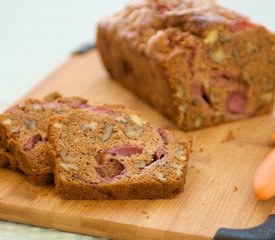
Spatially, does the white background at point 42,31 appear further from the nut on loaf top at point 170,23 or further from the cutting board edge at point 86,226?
the cutting board edge at point 86,226

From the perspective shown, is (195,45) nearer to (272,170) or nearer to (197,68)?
(197,68)

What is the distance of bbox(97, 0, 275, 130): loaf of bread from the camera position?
4969mm

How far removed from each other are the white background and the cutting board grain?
5.86 ft

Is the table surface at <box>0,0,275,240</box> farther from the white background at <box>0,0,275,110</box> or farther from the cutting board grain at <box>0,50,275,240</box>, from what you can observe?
the cutting board grain at <box>0,50,275,240</box>

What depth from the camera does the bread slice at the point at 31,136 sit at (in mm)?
4312

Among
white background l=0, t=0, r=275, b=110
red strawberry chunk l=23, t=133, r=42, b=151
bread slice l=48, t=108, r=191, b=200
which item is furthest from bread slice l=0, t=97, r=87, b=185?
white background l=0, t=0, r=275, b=110

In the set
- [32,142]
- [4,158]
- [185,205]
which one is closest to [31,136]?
[32,142]

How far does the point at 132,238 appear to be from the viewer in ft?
12.9

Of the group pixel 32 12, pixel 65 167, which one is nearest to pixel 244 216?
pixel 65 167

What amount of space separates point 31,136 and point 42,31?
2.96 m

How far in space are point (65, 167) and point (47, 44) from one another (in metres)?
3.05

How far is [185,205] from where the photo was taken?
4.14 metres

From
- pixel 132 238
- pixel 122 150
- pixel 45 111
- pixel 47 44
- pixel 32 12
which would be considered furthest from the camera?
pixel 32 12

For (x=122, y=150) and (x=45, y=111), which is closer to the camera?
(x=122, y=150)
